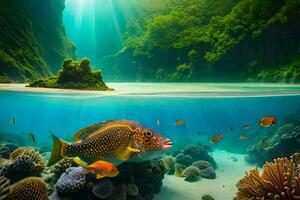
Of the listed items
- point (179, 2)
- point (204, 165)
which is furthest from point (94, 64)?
point (204, 165)

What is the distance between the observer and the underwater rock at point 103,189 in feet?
23.3

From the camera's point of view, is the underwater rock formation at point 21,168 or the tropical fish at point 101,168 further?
the underwater rock formation at point 21,168

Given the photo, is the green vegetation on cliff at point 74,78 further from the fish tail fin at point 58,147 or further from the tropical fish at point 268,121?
the fish tail fin at point 58,147

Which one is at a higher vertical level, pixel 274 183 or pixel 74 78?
pixel 74 78

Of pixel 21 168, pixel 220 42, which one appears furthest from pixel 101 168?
pixel 220 42

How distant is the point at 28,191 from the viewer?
273 inches

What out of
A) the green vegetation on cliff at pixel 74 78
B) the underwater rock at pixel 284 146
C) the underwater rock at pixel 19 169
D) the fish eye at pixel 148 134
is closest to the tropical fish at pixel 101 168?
the fish eye at pixel 148 134

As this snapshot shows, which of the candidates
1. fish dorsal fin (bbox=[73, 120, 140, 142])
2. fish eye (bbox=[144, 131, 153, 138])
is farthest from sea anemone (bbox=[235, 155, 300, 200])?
fish dorsal fin (bbox=[73, 120, 140, 142])

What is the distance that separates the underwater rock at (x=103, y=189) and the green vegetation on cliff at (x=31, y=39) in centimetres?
969

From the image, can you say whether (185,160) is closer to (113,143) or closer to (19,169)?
(19,169)

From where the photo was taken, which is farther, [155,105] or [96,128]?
[155,105]

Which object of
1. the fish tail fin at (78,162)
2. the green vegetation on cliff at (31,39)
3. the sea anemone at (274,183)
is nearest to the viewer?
the fish tail fin at (78,162)

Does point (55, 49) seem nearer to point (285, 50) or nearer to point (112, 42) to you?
point (112, 42)

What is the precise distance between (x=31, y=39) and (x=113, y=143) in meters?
16.3
